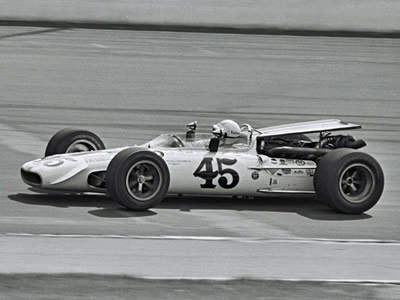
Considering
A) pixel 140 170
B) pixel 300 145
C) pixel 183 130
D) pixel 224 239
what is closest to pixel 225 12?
pixel 183 130

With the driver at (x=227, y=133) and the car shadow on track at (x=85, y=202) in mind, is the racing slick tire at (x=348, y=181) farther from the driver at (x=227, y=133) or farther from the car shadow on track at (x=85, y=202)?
the car shadow on track at (x=85, y=202)

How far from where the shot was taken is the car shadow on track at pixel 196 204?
11.8m

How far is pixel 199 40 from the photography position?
91.4ft


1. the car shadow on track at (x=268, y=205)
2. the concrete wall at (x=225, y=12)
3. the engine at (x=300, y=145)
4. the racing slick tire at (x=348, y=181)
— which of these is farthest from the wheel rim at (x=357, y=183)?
the concrete wall at (x=225, y=12)

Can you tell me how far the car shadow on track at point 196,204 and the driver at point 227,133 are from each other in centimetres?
67

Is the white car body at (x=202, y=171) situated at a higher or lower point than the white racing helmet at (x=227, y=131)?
lower

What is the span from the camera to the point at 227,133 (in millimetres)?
12383

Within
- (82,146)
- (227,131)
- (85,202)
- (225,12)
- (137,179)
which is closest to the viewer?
(137,179)

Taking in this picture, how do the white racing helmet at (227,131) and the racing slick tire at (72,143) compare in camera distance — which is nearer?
the white racing helmet at (227,131)

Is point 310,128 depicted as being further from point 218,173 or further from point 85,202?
point 85,202

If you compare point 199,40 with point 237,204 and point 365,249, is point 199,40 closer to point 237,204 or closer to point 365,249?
point 237,204

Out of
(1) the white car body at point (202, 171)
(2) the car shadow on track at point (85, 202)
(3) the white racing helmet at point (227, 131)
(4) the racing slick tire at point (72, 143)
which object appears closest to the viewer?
(2) the car shadow on track at point (85, 202)

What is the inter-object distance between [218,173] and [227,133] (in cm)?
51

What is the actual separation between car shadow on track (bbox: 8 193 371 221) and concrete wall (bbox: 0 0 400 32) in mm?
16703
